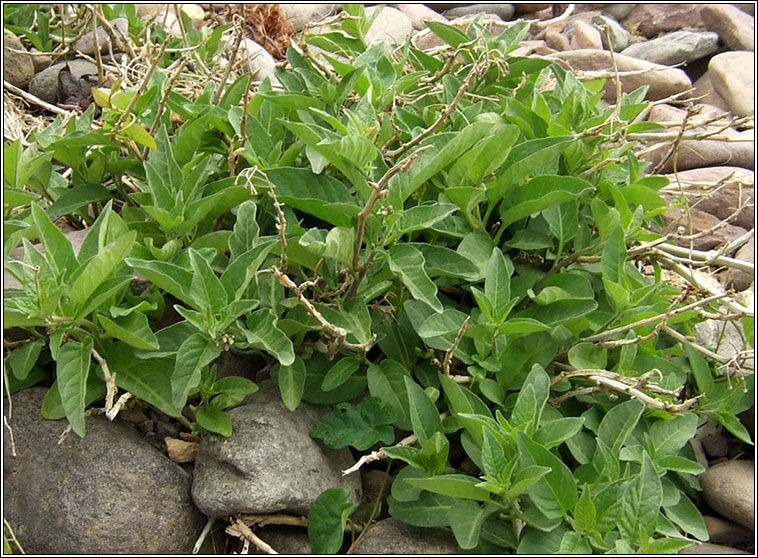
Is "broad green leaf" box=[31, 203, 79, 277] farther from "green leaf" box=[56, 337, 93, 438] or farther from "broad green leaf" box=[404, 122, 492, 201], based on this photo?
"broad green leaf" box=[404, 122, 492, 201]

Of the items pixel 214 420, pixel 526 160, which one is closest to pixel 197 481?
pixel 214 420

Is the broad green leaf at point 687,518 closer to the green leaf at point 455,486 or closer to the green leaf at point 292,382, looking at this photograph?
the green leaf at point 455,486

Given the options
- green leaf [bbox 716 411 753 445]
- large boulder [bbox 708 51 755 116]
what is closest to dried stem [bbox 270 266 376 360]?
green leaf [bbox 716 411 753 445]

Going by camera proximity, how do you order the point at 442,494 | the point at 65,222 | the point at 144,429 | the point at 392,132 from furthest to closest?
the point at 65,222, the point at 392,132, the point at 144,429, the point at 442,494

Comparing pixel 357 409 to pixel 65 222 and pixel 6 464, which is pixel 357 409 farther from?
pixel 65 222

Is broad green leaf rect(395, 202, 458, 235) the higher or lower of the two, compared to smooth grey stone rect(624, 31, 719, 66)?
higher

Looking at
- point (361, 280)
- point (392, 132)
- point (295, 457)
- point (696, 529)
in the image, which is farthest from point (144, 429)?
point (696, 529)

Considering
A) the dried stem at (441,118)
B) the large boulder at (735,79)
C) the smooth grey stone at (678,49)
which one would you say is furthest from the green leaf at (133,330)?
the smooth grey stone at (678,49)
